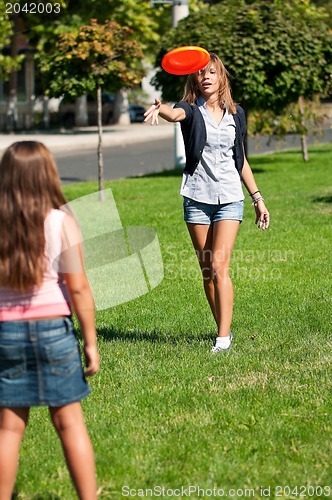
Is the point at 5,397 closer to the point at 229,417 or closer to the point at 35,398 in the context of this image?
the point at 35,398

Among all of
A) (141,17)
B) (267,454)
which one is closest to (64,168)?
(141,17)

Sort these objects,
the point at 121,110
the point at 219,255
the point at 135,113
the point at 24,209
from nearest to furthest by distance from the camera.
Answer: the point at 24,209 → the point at 219,255 → the point at 121,110 → the point at 135,113

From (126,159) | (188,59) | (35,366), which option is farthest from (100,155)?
(35,366)

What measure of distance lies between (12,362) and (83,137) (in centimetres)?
3467

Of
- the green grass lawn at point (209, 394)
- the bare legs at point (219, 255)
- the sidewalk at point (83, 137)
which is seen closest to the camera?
the green grass lawn at point (209, 394)

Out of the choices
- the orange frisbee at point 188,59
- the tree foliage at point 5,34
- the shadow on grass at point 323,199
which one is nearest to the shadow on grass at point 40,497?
the orange frisbee at point 188,59

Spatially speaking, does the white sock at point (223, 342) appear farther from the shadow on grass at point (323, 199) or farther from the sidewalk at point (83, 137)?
the sidewalk at point (83, 137)

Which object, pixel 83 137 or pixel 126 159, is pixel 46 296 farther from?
pixel 83 137

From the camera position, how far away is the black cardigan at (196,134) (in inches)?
222

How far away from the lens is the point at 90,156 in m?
28.4

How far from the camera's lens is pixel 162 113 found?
17.1 ft

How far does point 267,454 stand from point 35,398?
1.34m

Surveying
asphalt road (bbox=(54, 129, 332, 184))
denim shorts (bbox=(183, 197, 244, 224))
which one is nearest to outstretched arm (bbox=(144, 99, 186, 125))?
denim shorts (bbox=(183, 197, 244, 224))

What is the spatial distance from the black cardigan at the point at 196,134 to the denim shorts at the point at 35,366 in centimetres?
256
